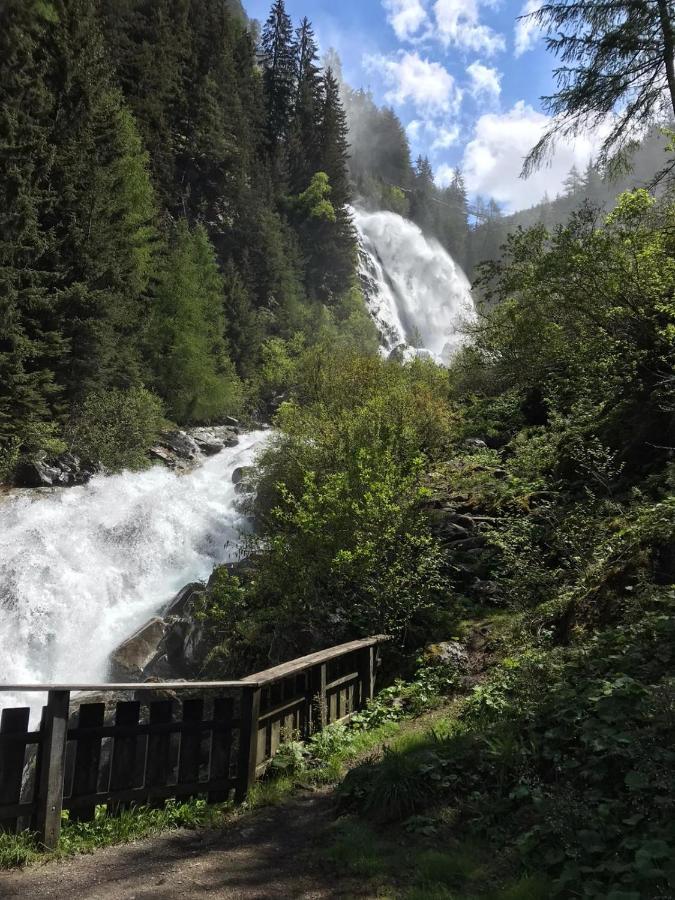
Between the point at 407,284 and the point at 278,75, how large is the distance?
82.8ft

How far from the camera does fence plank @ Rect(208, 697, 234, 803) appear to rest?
5.14 m

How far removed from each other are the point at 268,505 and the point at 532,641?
9.96 m

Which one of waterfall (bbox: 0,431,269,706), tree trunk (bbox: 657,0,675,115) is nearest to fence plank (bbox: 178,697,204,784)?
waterfall (bbox: 0,431,269,706)

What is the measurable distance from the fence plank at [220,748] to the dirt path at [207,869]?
0.46 metres

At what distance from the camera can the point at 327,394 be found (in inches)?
818

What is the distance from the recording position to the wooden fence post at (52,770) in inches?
166

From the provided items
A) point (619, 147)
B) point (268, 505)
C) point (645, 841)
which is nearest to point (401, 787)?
point (645, 841)

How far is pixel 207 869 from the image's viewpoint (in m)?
3.81

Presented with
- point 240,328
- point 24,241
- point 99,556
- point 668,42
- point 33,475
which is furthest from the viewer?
point 240,328

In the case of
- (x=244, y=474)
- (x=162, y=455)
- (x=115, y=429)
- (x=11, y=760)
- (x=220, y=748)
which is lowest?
(x=220, y=748)

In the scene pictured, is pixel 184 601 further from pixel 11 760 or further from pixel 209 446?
pixel 209 446

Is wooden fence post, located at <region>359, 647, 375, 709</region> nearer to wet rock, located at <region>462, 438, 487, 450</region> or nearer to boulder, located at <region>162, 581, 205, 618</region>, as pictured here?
boulder, located at <region>162, 581, 205, 618</region>

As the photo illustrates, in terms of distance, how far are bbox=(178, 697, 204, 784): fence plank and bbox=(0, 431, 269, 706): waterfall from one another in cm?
745

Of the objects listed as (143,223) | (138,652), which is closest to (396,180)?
(143,223)
